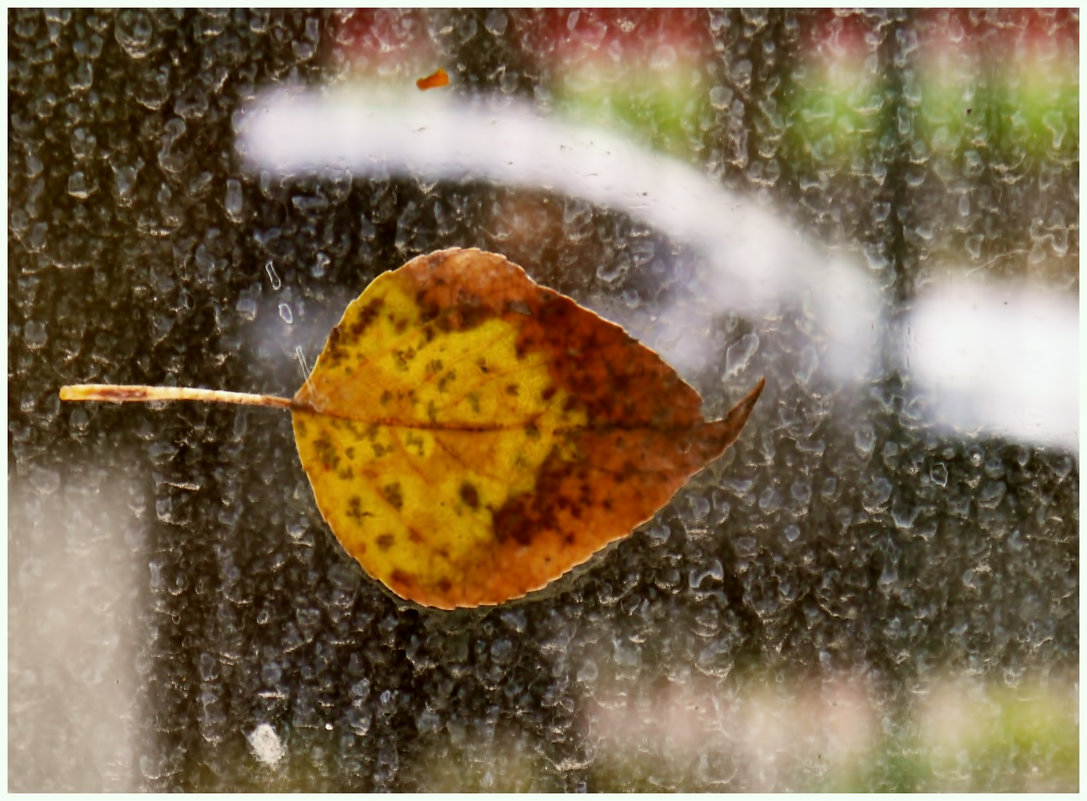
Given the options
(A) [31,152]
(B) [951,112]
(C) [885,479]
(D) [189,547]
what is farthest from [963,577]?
(A) [31,152]

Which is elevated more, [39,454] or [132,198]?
[132,198]

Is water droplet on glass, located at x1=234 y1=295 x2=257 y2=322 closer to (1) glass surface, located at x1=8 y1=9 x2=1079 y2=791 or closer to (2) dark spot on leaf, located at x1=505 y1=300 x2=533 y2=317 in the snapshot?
(1) glass surface, located at x1=8 y1=9 x2=1079 y2=791

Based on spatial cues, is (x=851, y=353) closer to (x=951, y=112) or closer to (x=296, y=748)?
(x=951, y=112)

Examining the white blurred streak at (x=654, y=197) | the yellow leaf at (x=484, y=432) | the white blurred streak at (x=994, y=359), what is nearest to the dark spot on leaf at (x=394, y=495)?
the yellow leaf at (x=484, y=432)

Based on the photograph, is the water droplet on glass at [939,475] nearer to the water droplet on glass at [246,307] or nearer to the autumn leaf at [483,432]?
the autumn leaf at [483,432]

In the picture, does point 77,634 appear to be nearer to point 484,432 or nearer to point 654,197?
point 484,432

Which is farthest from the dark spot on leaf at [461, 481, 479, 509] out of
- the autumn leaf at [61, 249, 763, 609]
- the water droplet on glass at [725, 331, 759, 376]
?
the water droplet on glass at [725, 331, 759, 376]
